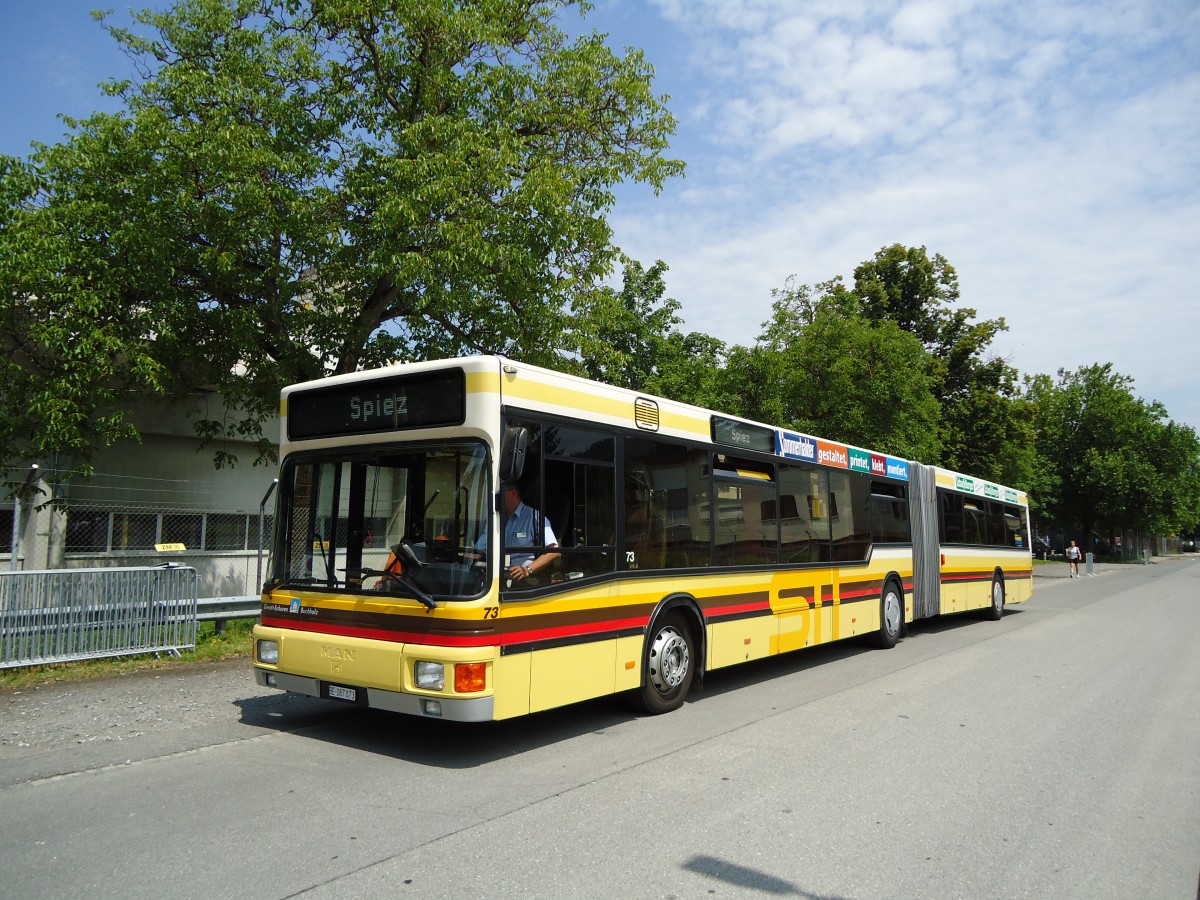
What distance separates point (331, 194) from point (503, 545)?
8810mm

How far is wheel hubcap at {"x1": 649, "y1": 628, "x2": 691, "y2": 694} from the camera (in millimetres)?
7762

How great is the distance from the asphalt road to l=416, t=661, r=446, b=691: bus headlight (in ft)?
2.02

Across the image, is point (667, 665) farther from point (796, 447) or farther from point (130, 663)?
point (130, 663)

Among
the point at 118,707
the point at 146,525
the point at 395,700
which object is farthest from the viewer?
the point at 146,525

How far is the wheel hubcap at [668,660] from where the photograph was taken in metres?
7.76

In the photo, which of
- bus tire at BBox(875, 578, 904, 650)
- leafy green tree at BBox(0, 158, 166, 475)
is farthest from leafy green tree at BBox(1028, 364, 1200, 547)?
leafy green tree at BBox(0, 158, 166, 475)

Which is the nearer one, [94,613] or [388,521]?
[388,521]

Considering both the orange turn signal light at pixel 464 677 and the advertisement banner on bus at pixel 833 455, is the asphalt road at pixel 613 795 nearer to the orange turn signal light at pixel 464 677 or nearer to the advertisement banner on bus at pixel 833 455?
the orange turn signal light at pixel 464 677

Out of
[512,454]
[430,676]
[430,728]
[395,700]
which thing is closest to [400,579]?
[430,676]

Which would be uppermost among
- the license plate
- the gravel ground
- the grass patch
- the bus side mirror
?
the bus side mirror

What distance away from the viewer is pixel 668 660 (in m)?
A: 7.90

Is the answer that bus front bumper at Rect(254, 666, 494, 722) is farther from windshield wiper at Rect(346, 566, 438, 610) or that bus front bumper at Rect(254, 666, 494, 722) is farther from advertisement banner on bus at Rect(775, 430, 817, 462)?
advertisement banner on bus at Rect(775, 430, 817, 462)

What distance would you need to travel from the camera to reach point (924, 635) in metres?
14.8

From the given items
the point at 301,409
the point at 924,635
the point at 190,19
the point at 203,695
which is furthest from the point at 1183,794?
the point at 190,19
